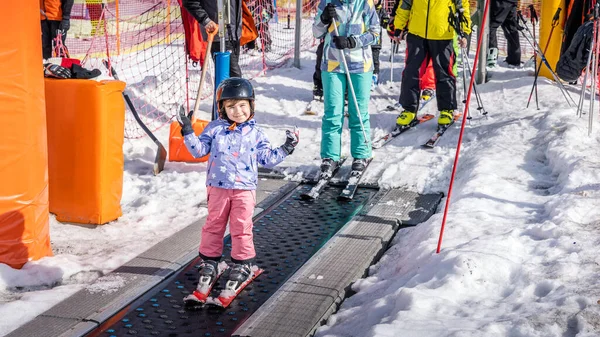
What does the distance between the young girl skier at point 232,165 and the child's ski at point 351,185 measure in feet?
6.60

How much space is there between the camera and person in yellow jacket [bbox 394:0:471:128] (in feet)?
26.9

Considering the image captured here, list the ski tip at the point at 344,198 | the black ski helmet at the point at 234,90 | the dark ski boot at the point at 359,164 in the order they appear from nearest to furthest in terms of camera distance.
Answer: the black ski helmet at the point at 234,90 → the ski tip at the point at 344,198 → the dark ski boot at the point at 359,164

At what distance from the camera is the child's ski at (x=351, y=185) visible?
6.62 meters

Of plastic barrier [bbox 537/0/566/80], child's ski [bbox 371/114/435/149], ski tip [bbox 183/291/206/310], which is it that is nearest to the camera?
ski tip [bbox 183/291/206/310]

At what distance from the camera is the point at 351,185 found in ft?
22.3

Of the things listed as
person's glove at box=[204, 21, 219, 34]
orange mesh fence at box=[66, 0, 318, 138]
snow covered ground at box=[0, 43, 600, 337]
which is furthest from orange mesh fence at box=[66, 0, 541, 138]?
person's glove at box=[204, 21, 219, 34]

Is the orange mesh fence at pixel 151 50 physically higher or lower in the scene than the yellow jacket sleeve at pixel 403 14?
lower

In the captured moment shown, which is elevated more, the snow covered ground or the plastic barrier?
the plastic barrier

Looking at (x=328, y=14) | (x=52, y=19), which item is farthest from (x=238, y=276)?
(x=52, y=19)

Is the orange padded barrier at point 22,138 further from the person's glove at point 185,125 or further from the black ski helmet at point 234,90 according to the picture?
the black ski helmet at point 234,90

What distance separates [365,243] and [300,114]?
5179mm

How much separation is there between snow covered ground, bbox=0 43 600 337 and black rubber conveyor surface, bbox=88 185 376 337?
0.40 m

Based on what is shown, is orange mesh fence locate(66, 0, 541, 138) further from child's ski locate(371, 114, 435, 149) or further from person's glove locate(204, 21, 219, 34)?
child's ski locate(371, 114, 435, 149)

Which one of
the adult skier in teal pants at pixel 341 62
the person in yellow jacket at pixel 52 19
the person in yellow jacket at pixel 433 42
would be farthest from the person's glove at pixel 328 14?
the person in yellow jacket at pixel 52 19
